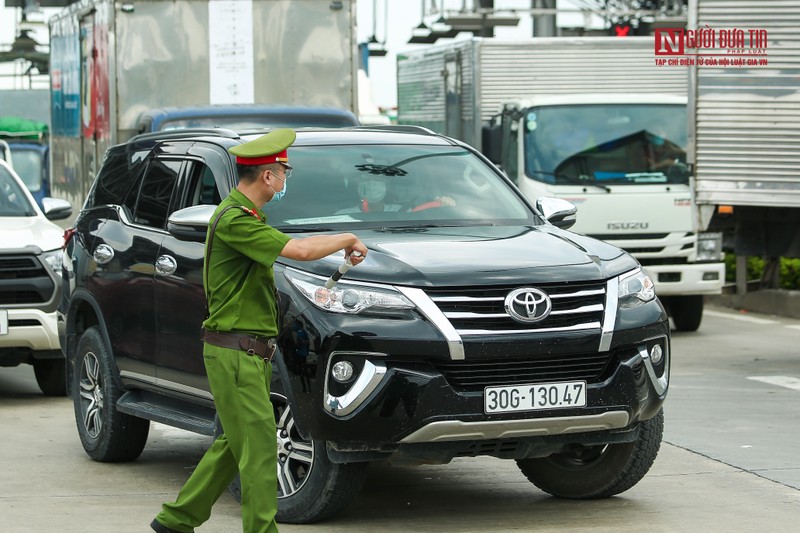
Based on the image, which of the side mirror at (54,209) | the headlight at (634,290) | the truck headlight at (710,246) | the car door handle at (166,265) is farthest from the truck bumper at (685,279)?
the headlight at (634,290)

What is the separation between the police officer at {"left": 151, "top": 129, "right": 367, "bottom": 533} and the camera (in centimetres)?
626

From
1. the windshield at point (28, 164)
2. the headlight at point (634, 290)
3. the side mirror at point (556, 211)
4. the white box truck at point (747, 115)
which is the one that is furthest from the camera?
the windshield at point (28, 164)

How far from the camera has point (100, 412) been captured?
9.20m

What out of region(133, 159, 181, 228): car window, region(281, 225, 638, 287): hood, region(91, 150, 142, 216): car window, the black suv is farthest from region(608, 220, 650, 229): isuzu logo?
region(281, 225, 638, 287): hood

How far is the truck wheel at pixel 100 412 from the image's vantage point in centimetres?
900

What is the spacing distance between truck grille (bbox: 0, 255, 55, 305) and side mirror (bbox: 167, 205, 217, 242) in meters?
4.40

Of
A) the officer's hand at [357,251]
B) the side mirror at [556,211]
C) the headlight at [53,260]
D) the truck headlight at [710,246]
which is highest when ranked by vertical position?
the officer's hand at [357,251]

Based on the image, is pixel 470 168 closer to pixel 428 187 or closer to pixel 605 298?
pixel 428 187

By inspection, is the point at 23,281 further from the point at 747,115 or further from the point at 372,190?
the point at 747,115

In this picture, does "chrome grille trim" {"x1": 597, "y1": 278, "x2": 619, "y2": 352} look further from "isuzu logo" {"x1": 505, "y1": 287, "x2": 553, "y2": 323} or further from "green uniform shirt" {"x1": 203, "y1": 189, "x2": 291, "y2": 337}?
"green uniform shirt" {"x1": 203, "y1": 189, "x2": 291, "y2": 337}

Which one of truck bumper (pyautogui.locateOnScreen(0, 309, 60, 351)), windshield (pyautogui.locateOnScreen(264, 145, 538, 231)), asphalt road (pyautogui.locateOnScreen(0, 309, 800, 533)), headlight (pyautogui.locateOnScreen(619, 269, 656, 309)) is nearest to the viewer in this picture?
headlight (pyautogui.locateOnScreen(619, 269, 656, 309))

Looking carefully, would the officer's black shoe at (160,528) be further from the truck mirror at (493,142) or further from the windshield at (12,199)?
the truck mirror at (493,142)

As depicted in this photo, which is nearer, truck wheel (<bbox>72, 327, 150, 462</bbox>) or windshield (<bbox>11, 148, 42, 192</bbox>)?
truck wheel (<bbox>72, 327, 150, 462</bbox>)

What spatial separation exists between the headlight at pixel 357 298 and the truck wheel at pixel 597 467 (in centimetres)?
124
